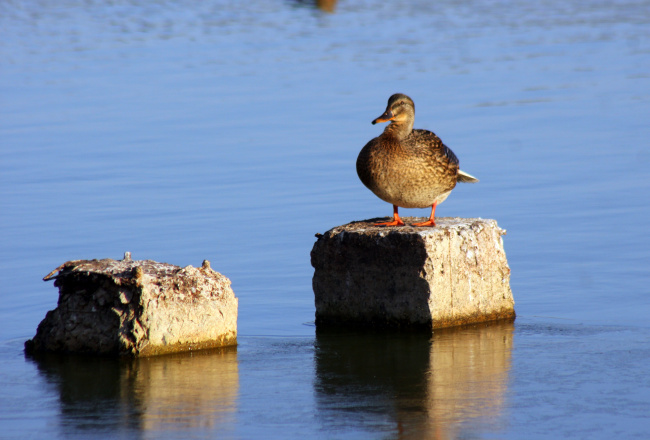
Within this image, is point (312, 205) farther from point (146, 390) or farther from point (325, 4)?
point (325, 4)

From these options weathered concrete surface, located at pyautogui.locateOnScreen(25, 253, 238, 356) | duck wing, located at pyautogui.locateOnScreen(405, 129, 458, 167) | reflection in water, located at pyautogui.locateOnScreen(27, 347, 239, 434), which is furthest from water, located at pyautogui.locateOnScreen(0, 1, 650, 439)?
duck wing, located at pyautogui.locateOnScreen(405, 129, 458, 167)

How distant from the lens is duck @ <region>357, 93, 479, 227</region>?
7.58 m

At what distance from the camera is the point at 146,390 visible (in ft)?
19.6

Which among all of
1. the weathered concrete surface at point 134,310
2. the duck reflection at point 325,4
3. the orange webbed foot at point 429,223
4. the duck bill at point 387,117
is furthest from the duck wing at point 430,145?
A: the duck reflection at point 325,4

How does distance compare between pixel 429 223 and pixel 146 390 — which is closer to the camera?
pixel 146 390

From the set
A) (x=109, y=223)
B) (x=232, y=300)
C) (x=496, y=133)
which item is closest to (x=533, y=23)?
(x=496, y=133)

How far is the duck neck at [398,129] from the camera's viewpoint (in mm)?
7789

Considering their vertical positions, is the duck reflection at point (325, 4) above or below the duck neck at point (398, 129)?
above

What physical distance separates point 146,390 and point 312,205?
5.19 meters

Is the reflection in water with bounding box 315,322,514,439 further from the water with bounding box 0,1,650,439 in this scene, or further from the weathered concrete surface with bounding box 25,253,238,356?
the weathered concrete surface with bounding box 25,253,238,356

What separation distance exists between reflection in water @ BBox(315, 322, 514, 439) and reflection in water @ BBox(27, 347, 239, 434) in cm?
55

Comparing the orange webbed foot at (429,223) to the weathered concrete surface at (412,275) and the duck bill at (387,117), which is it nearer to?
the weathered concrete surface at (412,275)

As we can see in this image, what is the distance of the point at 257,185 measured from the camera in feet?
39.2

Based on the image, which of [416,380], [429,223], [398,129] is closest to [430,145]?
[398,129]
